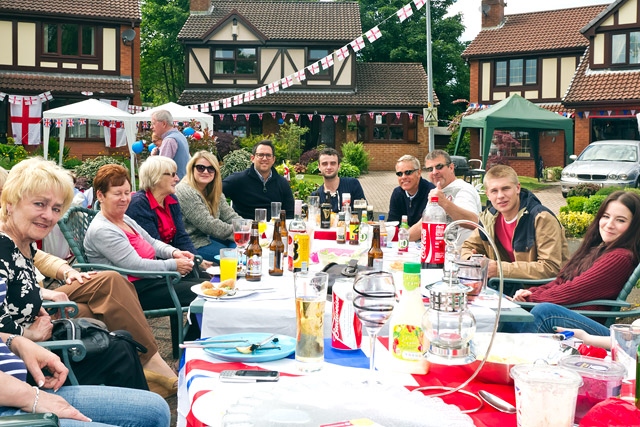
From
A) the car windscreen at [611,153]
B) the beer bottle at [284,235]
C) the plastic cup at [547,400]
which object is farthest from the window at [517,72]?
the plastic cup at [547,400]

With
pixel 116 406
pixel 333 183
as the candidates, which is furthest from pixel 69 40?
pixel 116 406

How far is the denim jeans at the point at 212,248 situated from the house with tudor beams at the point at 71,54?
78.6ft

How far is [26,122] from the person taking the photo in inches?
1096

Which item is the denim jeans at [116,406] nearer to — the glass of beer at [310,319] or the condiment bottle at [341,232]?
the glass of beer at [310,319]

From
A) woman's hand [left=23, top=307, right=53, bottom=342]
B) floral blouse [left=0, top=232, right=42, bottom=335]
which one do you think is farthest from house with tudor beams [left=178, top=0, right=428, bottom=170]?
floral blouse [left=0, top=232, right=42, bottom=335]

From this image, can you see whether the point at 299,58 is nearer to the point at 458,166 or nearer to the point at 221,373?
the point at 458,166

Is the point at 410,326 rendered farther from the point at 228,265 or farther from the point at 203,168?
the point at 203,168

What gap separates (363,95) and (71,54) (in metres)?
12.7

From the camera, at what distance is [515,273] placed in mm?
4430

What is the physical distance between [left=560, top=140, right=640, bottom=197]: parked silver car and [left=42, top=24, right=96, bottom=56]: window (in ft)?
65.0

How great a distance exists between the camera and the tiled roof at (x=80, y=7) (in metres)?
28.0

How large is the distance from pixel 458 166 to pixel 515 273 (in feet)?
65.1

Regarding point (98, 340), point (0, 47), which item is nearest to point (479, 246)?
point (98, 340)

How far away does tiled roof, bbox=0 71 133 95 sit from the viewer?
27875 mm
